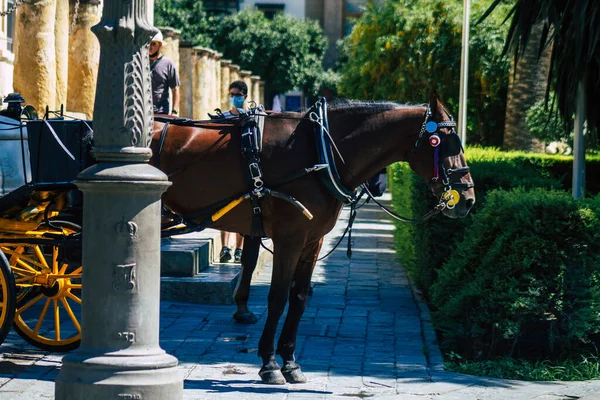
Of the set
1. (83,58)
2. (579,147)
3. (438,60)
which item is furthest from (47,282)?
(438,60)

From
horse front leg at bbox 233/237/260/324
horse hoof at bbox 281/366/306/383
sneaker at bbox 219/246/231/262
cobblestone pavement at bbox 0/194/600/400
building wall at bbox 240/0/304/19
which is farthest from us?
building wall at bbox 240/0/304/19

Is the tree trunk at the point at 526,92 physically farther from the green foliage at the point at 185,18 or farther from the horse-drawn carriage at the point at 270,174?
the green foliage at the point at 185,18

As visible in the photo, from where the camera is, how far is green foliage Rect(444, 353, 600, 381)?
27.8 ft

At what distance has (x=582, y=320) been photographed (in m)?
8.72

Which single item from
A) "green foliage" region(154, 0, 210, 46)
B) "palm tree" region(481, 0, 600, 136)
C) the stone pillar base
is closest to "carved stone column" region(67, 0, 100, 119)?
"palm tree" region(481, 0, 600, 136)

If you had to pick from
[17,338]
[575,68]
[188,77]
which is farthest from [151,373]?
[188,77]

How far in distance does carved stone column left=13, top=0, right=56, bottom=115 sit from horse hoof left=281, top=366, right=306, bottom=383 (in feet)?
18.9

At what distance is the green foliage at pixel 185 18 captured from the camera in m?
52.6

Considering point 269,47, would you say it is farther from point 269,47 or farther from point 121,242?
point 121,242

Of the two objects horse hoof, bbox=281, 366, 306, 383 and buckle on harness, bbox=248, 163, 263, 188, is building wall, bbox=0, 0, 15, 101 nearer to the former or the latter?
buckle on harness, bbox=248, 163, 263, 188

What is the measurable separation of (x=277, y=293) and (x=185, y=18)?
1877 inches

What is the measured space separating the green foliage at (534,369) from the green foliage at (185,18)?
4394 cm

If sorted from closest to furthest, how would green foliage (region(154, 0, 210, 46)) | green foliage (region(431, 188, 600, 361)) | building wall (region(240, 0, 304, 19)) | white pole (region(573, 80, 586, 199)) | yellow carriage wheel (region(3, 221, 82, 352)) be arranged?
yellow carriage wheel (region(3, 221, 82, 352)) < green foliage (region(431, 188, 600, 361)) < white pole (region(573, 80, 586, 199)) < green foliage (region(154, 0, 210, 46)) < building wall (region(240, 0, 304, 19))

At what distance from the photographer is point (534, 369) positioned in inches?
336
